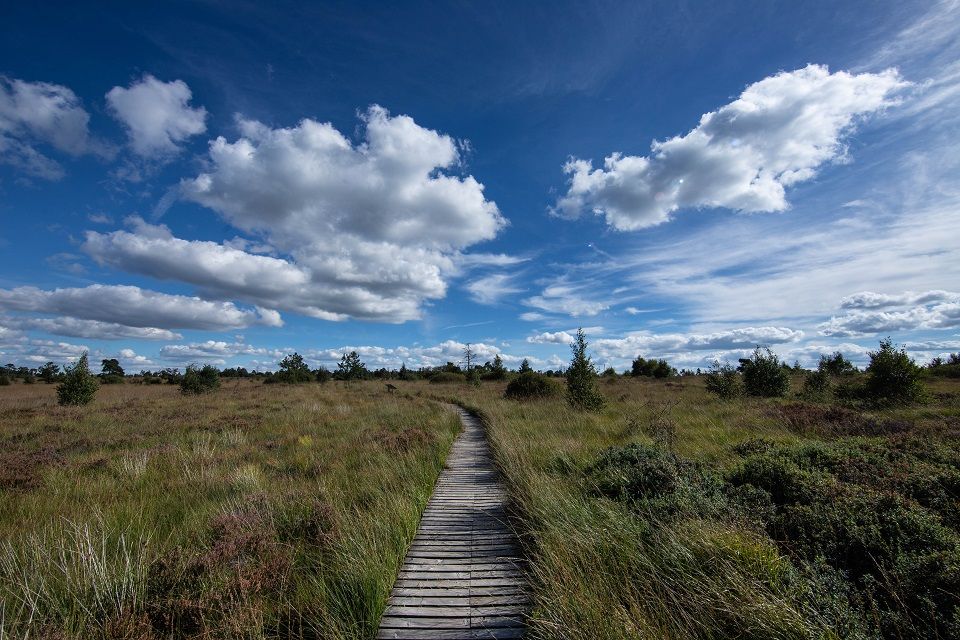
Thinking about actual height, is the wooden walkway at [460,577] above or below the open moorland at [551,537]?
below

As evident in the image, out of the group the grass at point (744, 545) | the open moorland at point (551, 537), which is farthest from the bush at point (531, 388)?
the grass at point (744, 545)

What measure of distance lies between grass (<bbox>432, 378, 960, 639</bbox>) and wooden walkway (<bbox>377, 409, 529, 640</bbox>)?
1.26 feet

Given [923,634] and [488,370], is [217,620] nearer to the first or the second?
[923,634]

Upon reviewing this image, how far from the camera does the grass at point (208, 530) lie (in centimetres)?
365

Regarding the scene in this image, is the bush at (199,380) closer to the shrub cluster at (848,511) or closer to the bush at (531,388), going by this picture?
the bush at (531,388)

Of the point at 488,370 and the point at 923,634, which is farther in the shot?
the point at 488,370

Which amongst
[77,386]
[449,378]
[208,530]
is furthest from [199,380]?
[208,530]

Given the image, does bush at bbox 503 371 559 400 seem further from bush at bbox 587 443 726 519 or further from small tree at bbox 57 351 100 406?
small tree at bbox 57 351 100 406

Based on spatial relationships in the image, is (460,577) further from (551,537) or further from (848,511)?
(848,511)

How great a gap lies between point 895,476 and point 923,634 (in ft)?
13.3

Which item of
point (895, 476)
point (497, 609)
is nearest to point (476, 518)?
point (497, 609)

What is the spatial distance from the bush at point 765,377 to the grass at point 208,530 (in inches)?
811

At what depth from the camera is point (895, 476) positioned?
5.77 metres

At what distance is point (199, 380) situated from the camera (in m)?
33.8
